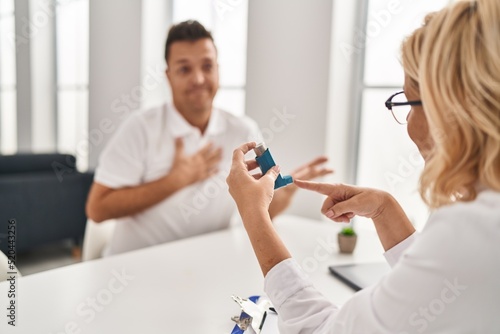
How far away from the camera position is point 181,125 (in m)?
1.89

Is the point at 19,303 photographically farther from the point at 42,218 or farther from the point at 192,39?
the point at 42,218

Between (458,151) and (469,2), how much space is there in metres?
0.21

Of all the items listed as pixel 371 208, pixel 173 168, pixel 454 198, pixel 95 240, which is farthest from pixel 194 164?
pixel 454 198

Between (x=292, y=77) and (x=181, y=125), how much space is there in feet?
2.21

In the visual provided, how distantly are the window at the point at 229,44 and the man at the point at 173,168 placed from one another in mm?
832

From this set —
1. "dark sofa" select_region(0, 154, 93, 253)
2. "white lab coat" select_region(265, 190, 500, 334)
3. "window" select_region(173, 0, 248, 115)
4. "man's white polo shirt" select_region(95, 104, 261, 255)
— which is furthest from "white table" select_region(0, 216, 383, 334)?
"dark sofa" select_region(0, 154, 93, 253)

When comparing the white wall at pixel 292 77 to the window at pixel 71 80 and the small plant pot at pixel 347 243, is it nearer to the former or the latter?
the small plant pot at pixel 347 243

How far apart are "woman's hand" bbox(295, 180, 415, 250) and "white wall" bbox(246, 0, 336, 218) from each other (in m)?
1.10

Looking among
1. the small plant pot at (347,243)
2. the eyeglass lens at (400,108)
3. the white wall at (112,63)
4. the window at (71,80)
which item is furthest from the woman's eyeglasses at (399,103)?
the window at (71,80)

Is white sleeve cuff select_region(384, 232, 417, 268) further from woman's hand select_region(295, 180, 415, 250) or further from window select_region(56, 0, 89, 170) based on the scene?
window select_region(56, 0, 89, 170)

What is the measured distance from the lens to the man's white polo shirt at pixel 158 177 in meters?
1.76

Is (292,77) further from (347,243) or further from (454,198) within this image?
(454,198)

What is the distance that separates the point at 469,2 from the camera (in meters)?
0.62

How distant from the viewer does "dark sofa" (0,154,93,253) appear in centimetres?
318
